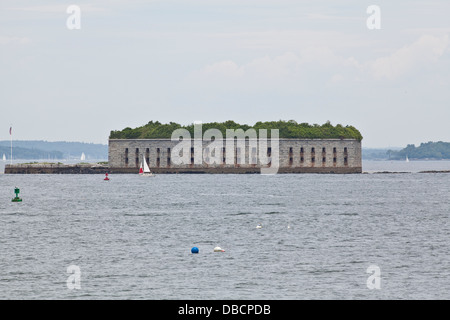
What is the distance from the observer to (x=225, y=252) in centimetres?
4281

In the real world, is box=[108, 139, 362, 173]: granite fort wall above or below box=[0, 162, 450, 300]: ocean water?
above

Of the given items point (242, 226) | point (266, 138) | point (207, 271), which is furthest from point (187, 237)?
point (266, 138)

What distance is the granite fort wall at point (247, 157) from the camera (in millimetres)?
191125

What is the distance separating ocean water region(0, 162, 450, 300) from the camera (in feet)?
106

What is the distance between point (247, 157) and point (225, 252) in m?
151

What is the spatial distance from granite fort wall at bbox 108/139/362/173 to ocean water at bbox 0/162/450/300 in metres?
112

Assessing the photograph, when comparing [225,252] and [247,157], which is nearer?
[225,252]

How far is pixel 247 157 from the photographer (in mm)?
193375

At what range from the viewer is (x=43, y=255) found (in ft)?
138

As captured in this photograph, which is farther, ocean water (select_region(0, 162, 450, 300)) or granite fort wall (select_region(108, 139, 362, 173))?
granite fort wall (select_region(108, 139, 362, 173))

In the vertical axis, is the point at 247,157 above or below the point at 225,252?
above

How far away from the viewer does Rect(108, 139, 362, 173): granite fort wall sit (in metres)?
191
